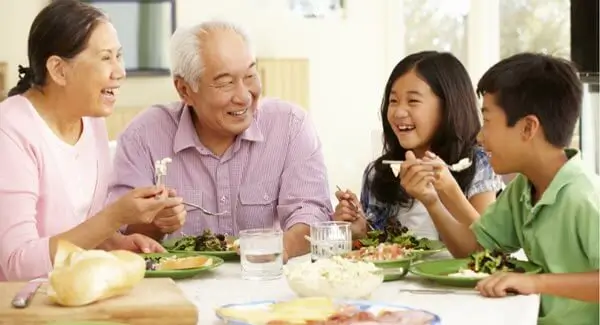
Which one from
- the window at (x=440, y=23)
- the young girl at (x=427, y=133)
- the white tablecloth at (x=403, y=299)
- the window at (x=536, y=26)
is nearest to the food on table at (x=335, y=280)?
the white tablecloth at (x=403, y=299)

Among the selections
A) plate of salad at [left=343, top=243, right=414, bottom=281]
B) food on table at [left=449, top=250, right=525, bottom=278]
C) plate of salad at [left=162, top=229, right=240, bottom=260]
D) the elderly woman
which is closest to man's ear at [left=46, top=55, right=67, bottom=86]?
the elderly woman

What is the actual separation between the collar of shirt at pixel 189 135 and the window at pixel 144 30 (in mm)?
4268

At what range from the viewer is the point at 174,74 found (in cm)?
299

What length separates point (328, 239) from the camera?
226 centimetres

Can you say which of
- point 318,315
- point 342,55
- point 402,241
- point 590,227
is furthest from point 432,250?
point 342,55

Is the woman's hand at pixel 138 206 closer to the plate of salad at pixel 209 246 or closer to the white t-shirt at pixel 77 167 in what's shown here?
the plate of salad at pixel 209 246

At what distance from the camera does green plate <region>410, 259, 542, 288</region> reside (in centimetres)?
201

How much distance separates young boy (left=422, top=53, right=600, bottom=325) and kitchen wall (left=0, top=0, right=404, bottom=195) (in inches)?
200

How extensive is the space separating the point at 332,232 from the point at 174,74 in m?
0.94

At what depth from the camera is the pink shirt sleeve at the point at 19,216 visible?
89.1 inches

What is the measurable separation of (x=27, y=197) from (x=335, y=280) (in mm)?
891

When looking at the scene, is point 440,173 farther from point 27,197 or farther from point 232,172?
point 27,197

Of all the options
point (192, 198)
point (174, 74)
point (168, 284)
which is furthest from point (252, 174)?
point (168, 284)

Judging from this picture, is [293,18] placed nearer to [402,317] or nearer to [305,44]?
[305,44]
